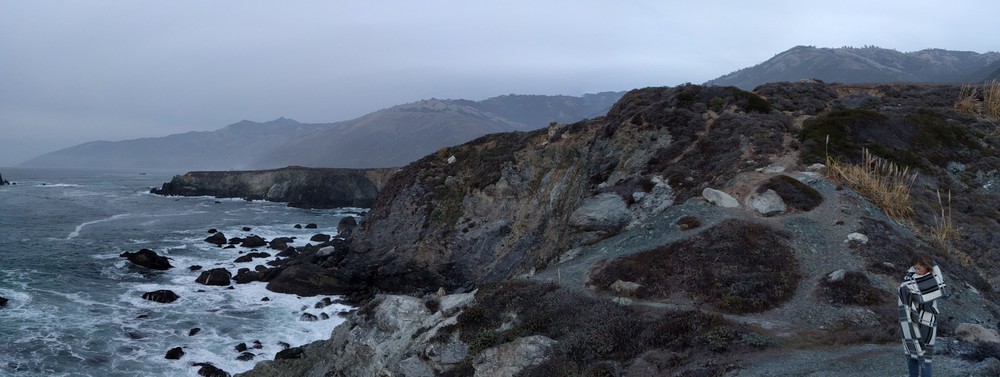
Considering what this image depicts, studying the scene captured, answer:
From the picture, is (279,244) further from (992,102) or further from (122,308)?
(992,102)

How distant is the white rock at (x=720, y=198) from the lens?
18625 millimetres

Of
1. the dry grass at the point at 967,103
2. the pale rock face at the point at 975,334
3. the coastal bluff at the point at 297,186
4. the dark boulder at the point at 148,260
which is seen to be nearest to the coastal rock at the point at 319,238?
the dark boulder at the point at 148,260

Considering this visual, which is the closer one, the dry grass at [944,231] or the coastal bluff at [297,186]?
the dry grass at [944,231]

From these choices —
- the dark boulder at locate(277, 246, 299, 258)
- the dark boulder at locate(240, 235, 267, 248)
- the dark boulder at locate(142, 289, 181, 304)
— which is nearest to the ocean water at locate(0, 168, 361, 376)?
the dark boulder at locate(142, 289, 181, 304)

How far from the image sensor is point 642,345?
1096cm

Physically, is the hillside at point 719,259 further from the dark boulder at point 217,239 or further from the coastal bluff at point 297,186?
the coastal bluff at point 297,186

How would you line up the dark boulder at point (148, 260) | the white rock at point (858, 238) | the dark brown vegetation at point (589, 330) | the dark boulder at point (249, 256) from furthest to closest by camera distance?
1. the dark boulder at point (249, 256)
2. the dark boulder at point (148, 260)
3. the white rock at point (858, 238)
4. the dark brown vegetation at point (589, 330)

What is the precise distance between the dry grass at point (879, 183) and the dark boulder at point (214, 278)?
33.2 metres

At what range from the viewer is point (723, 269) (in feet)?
48.1

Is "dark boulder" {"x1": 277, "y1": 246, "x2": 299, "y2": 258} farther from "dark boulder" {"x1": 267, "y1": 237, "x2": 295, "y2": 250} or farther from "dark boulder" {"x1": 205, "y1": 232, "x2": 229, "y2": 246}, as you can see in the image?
"dark boulder" {"x1": 205, "y1": 232, "x2": 229, "y2": 246}

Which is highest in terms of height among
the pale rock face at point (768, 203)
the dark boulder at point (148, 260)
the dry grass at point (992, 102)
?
the dry grass at point (992, 102)

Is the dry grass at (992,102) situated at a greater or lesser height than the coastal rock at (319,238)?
greater

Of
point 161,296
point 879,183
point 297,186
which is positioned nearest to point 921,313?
point 879,183

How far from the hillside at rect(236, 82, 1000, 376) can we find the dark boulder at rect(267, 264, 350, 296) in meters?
0.99
